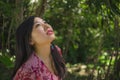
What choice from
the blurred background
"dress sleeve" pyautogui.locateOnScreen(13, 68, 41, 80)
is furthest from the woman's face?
the blurred background

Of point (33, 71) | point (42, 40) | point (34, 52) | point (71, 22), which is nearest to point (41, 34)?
point (42, 40)

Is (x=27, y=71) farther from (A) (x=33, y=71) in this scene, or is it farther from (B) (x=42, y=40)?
(B) (x=42, y=40)

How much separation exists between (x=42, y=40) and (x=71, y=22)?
10.7ft

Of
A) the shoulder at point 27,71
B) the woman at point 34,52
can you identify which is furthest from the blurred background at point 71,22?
the shoulder at point 27,71

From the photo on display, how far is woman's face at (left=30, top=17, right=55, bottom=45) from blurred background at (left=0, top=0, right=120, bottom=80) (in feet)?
5.18

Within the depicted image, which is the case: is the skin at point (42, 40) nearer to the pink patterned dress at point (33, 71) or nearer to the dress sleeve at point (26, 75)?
the pink patterned dress at point (33, 71)

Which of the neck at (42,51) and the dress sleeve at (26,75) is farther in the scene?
the neck at (42,51)

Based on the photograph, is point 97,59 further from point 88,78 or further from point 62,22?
point 62,22

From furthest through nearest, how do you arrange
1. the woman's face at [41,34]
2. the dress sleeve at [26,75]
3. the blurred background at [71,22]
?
the blurred background at [71,22]
the woman's face at [41,34]
the dress sleeve at [26,75]

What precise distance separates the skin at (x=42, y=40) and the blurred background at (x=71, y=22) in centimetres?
154

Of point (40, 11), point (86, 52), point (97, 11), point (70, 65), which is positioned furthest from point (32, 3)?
point (86, 52)

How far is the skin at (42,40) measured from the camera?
3.35 meters

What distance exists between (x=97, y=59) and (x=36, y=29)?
130 inches

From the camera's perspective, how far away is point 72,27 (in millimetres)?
6777
